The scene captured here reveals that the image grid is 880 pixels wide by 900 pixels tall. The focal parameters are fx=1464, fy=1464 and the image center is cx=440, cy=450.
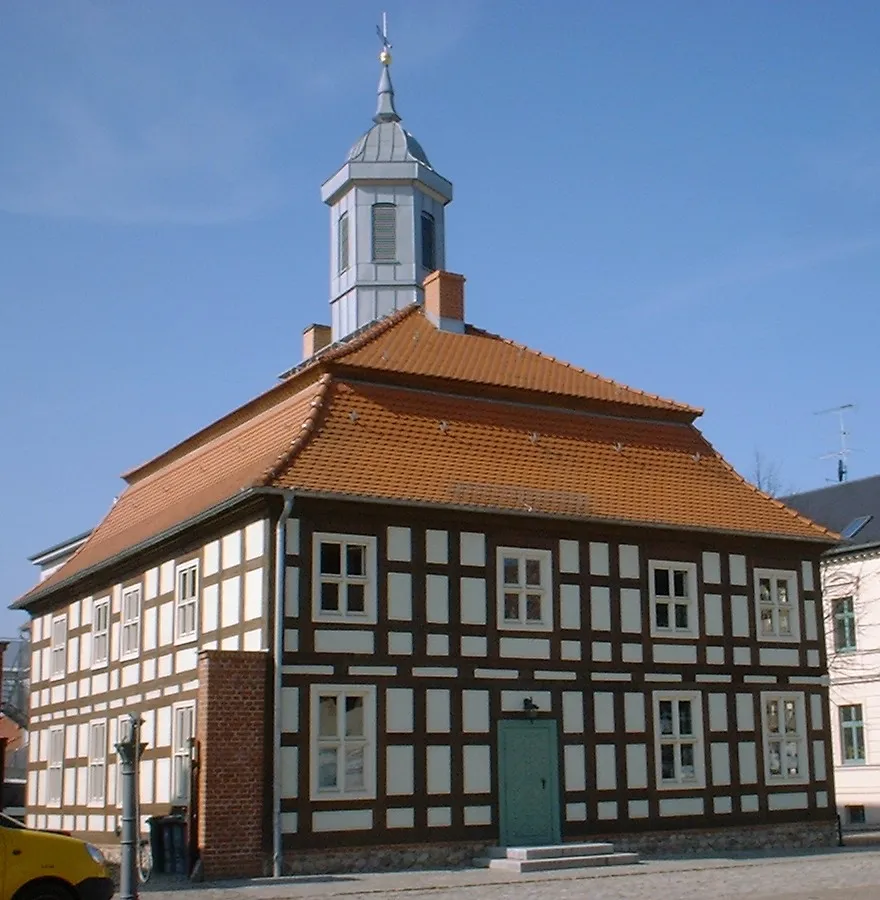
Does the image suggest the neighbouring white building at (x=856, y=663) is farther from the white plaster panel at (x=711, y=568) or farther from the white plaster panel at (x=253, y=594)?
the white plaster panel at (x=253, y=594)

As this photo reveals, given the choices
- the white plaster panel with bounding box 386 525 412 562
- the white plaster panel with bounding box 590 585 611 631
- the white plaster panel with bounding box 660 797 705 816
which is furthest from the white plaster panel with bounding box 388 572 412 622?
the white plaster panel with bounding box 660 797 705 816

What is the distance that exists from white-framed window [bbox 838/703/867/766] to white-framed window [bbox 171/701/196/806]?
75.2ft

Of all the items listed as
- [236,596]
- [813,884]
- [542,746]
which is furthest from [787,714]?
[236,596]

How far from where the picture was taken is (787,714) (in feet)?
90.3

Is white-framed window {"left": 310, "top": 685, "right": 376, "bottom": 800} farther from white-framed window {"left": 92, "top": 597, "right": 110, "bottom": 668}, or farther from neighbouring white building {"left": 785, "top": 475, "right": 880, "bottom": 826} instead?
neighbouring white building {"left": 785, "top": 475, "right": 880, "bottom": 826}

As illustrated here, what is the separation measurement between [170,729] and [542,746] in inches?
253

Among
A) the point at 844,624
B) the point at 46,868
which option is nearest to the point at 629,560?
the point at 46,868

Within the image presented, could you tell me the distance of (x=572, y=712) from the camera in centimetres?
2505

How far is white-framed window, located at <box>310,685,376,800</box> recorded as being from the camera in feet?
73.8

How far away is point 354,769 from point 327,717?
91 cm

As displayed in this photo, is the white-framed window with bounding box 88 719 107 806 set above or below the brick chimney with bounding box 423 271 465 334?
below

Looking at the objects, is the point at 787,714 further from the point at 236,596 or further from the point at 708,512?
the point at 236,596

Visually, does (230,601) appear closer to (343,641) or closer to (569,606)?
(343,641)

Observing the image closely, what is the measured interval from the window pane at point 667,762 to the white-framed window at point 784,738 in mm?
2095
